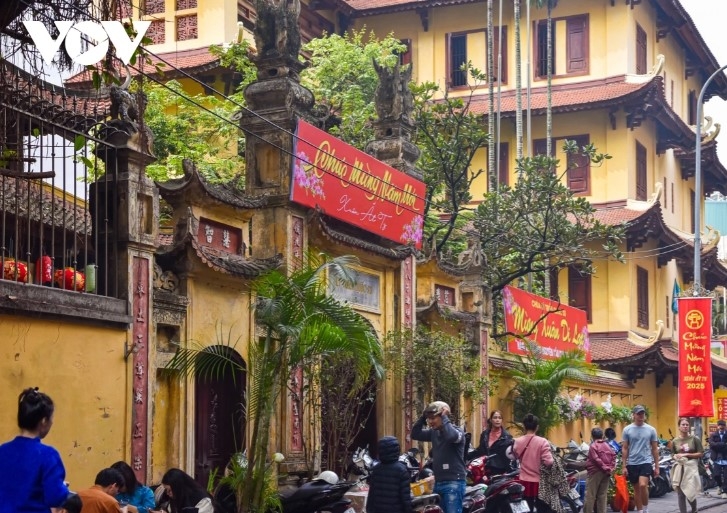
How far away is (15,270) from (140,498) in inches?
91.2

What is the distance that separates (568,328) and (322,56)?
8.77m

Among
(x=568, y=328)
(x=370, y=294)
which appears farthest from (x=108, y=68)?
(x=568, y=328)

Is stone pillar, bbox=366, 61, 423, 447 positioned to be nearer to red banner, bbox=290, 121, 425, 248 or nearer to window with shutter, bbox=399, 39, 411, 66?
red banner, bbox=290, 121, 425, 248

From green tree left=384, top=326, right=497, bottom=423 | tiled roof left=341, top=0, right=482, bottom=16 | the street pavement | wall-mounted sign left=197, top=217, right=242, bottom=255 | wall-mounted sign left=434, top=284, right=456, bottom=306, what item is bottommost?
the street pavement

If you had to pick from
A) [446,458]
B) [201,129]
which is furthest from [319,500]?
[201,129]

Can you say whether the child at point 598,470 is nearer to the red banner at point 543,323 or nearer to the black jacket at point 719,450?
the red banner at point 543,323

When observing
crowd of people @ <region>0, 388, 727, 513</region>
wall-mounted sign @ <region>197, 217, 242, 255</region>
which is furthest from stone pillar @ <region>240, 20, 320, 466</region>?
crowd of people @ <region>0, 388, 727, 513</region>

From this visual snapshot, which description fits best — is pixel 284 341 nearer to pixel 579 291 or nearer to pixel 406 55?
pixel 579 291

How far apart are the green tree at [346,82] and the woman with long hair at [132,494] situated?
641 inches

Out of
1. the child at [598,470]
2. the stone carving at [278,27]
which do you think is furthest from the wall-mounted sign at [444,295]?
the stone carving at [278,27]

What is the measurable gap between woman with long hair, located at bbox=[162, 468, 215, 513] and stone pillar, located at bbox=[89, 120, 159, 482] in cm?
187

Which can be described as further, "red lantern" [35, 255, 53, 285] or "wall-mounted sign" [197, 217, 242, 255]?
"wall-mounted sign" [197, 217, 242, 255]

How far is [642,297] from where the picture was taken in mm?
39156

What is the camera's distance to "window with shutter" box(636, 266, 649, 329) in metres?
38.5
